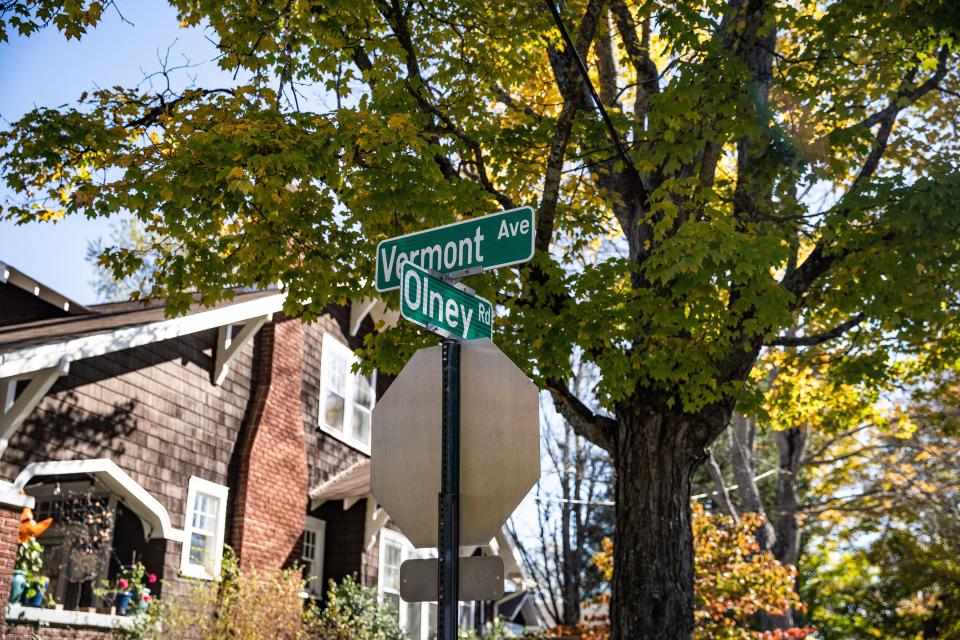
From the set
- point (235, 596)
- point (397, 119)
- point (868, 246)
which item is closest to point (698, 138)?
point (868, 246)

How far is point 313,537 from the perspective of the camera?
19.6 metres

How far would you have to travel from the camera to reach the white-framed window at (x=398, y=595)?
2045cm

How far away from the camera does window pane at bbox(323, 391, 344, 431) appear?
65.3 ft

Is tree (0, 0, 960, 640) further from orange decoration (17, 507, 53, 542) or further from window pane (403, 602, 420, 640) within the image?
window pane (403, 602, 420, 640)

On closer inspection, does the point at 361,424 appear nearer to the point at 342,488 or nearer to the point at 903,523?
the point at 342,488

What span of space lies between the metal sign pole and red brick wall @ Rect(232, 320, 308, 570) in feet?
41.6

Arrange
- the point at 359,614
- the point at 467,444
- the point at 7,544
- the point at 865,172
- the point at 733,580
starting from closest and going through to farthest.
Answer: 1. the point at 467,444
2. the point at 7,544
3. the point at 865,172
4. the point at 359,614
5. the point at 733,580

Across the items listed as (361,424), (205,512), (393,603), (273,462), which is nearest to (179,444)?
(205,512)

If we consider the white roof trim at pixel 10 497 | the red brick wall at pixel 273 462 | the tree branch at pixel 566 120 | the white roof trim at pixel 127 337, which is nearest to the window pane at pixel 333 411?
the red brick wall at pixel 273 462

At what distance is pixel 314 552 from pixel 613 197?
11587 millimetres

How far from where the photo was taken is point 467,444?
4477mm

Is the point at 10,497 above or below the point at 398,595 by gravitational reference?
above

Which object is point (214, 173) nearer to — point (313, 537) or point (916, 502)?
point (313, 537)

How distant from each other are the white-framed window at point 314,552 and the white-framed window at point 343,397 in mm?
1887
